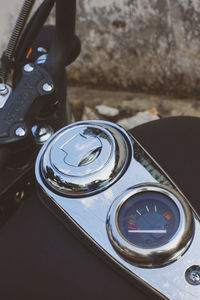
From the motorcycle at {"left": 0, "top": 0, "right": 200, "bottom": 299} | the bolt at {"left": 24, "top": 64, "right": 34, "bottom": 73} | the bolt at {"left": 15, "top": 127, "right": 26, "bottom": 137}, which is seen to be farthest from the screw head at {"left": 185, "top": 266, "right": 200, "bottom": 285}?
the bolt at {"left": 24, "top": 64, "right": 34, "bottom": 73}

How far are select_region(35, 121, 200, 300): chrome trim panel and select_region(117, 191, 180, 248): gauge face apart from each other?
0.02m

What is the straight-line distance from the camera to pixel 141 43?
6.72 feet

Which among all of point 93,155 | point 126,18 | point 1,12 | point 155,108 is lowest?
point 155,108

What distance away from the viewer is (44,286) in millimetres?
713

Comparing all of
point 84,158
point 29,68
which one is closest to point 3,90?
point 29,68

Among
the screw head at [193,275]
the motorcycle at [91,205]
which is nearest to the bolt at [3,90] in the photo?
the motorcycle at [91,205]

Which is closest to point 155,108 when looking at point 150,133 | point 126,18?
point 126,18

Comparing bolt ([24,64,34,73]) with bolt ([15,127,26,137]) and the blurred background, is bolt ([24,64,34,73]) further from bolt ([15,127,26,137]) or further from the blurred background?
the blurred background

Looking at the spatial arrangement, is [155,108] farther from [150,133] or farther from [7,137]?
[7,137]

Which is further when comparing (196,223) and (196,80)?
(196,80)

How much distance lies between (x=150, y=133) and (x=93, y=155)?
173 millimetres

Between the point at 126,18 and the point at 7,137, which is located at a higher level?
the point at 7,137

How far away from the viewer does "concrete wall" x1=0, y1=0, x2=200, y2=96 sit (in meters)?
1.91

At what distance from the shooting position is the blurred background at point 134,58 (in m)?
1.93
